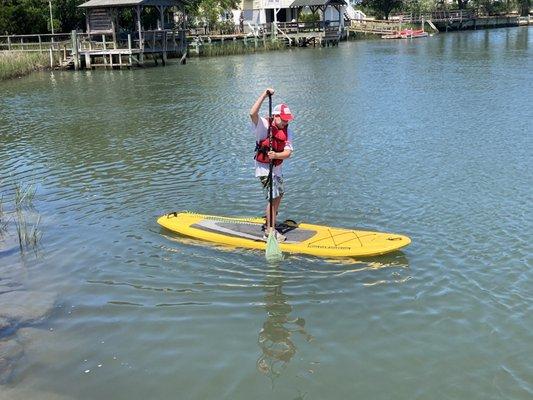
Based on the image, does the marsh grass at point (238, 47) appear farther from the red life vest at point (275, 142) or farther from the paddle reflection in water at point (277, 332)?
the paddle reflection in water at point (277, 332)

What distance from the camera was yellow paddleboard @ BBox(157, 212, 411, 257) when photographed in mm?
7867

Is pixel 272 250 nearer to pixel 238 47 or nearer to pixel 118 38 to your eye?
pixel 118 38

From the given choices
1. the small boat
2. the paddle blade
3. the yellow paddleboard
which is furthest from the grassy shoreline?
the small boat

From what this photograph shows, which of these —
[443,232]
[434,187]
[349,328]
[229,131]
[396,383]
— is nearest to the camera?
[396,383]

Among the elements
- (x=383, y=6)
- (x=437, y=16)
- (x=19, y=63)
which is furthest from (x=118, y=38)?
(x=437, y=16)

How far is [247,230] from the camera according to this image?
8664mm

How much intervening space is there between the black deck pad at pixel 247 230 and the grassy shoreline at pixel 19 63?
90.1ft

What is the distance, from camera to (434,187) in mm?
11133

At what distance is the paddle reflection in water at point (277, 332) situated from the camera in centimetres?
581

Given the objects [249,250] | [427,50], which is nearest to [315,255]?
[249,250]

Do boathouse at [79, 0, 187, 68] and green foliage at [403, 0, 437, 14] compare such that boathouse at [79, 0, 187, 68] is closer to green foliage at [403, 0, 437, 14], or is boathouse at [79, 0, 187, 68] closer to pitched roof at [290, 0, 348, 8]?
pitched roof at [290, 0, 348, 8]

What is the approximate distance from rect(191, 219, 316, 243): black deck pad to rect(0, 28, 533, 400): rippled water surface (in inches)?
13.0

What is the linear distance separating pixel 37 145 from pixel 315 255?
1096cm

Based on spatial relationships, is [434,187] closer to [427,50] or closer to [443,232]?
[443,232]
